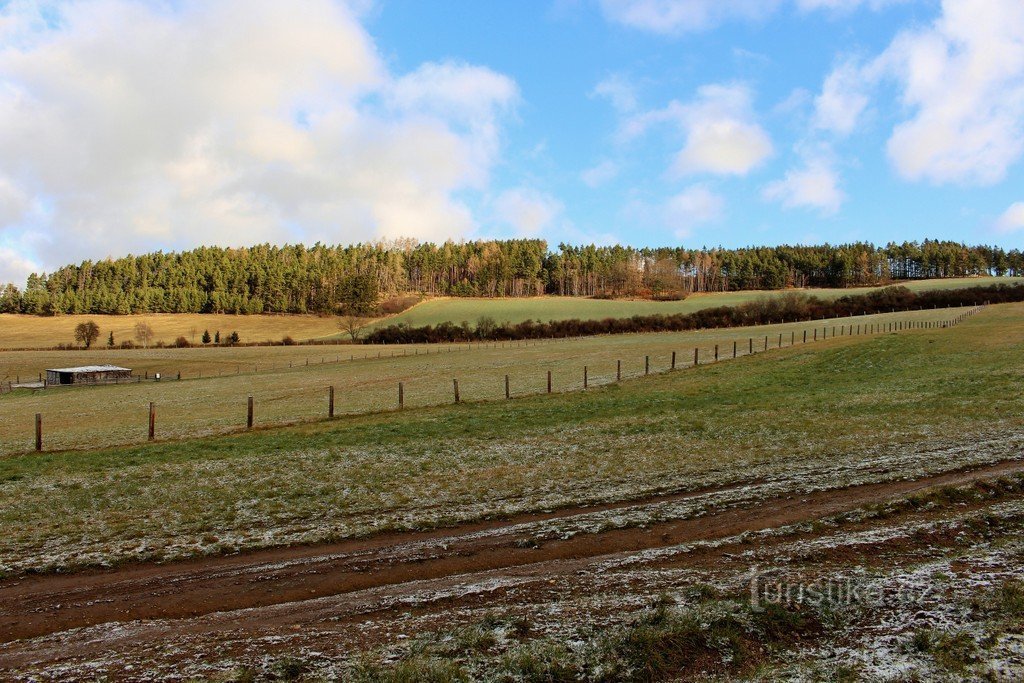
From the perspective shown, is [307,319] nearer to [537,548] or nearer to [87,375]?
[87,375]

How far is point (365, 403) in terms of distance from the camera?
37.1 metres

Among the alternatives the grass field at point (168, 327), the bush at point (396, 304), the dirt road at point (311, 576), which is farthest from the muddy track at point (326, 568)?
the bush at point (396, 304)

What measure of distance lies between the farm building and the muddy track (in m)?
Answer: 70.5

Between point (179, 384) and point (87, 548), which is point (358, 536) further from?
point (179, 384)

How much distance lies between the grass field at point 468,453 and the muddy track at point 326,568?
3.25ft

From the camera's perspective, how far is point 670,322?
103875 millimetres

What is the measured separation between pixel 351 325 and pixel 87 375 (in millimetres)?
54195

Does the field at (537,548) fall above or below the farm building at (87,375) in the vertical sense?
above

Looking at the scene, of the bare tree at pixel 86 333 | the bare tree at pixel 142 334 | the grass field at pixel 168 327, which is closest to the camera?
the bare tree at pixel 86 333

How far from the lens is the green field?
128m

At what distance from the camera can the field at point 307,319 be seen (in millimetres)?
130000

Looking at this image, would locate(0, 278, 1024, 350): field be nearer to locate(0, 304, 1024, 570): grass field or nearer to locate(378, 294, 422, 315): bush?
locate(378, 294, 422, 315): bush

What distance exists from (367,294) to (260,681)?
136 meters

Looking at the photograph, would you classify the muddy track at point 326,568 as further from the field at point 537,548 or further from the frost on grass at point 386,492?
the frost on grass at point 386,492
